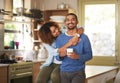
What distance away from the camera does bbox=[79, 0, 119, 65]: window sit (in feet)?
20.2

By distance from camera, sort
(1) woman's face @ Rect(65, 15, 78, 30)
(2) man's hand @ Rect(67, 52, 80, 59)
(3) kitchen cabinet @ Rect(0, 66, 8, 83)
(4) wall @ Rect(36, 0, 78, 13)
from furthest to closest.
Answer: (4) wall @ Rect(36, 0, 78, 13)
(3) kitchen cabinet @ Rect(0, 66, 8, 83)
(1) woman's face @ Rect(65, 15, 78, 30)
(2) man's hand @ Rect(67, 52, 80, 59)

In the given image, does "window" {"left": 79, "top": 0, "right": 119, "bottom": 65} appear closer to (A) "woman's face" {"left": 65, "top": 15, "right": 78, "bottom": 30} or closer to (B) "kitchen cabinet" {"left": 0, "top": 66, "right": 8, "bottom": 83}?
(B) "kitchen cabinet" {"left": 0, "top": 66, "right": 8, "bottom": 83}

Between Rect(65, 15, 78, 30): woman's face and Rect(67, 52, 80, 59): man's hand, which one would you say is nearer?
Rect(67, 52, 80, 59): man's hand

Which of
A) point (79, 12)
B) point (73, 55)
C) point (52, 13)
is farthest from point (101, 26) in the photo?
point (73, 55)

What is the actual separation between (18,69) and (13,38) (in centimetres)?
115

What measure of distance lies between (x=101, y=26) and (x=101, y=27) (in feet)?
0.07

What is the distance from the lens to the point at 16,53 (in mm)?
6086

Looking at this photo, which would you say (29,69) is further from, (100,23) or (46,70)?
(46,70)

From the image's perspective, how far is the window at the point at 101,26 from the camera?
6.15 meters

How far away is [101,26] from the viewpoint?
6312 millimetres

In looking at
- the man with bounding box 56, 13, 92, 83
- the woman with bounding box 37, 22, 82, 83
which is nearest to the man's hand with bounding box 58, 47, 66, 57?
the man with bounding box 56, 13, 92, 83

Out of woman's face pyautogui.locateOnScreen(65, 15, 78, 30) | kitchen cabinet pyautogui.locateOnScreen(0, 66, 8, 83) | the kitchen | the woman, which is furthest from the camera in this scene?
the kitchen

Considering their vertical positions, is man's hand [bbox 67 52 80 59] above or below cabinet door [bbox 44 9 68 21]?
below

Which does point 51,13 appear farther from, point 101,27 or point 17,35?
point 101,27
